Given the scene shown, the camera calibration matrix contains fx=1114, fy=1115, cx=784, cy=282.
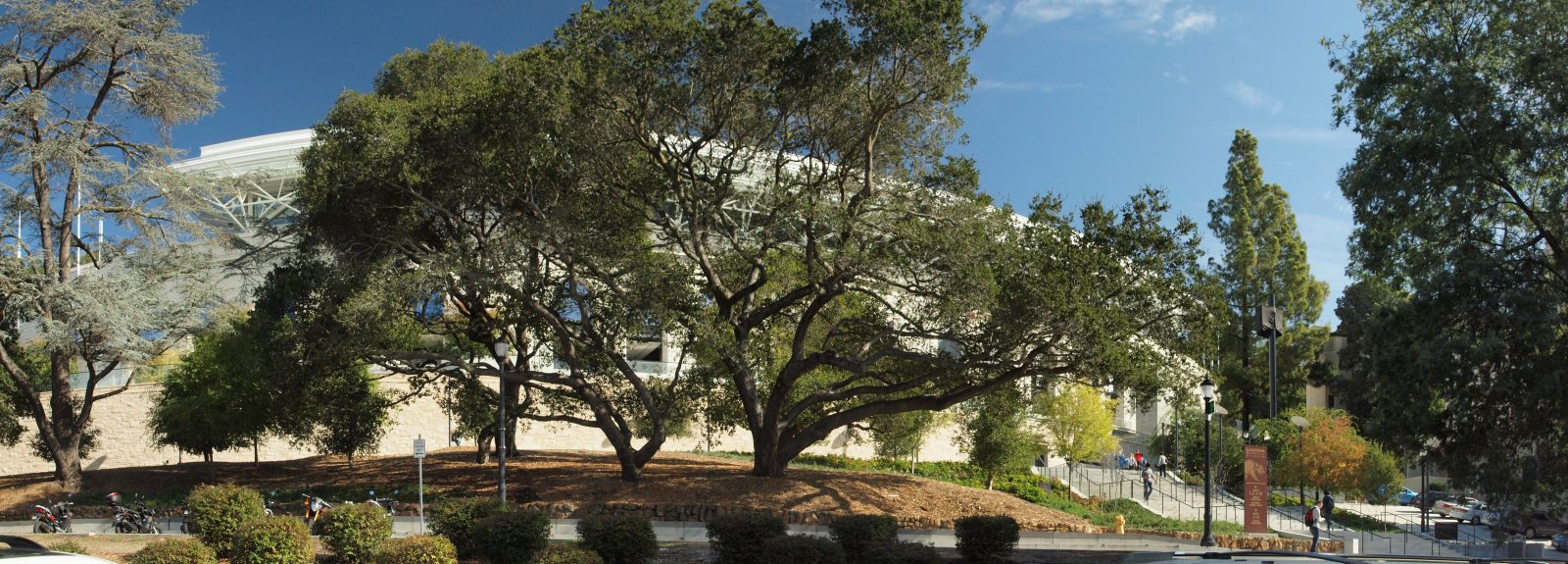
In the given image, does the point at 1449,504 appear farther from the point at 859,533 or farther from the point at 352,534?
the point at 352,534

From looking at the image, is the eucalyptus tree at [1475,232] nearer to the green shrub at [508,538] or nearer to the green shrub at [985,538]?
the green shrub at [985,538]

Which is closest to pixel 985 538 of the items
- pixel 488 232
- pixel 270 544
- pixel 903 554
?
pixel 903 554

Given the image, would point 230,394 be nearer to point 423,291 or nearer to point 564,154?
point 423,291

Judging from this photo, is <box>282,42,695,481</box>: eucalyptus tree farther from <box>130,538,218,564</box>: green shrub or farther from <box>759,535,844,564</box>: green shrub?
<box>130,538,218,564</box>: green shrub

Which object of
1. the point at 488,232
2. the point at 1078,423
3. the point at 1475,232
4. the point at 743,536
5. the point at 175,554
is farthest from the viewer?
the point at 1078,423

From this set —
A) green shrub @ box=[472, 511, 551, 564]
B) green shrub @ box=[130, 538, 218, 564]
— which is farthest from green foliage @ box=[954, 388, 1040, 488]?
green shrub @ box=[130, 538, 218, 564]

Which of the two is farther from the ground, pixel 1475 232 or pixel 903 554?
pixel 1475 232

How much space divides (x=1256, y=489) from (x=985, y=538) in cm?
980

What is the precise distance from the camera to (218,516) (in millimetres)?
13586

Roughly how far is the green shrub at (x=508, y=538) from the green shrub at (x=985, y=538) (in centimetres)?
562

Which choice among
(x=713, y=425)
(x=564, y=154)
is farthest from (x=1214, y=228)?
(x=564, y=154)

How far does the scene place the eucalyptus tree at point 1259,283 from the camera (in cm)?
4828

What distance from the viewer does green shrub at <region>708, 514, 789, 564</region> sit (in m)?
14.2

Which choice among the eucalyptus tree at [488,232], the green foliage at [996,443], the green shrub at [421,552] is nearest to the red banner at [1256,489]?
the green foliage at [996,443]
